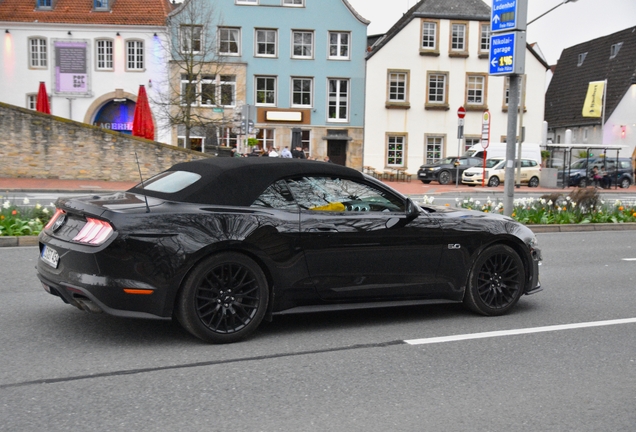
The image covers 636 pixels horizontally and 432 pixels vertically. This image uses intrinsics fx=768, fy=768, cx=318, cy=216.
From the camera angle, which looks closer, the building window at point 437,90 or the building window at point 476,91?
the building window at point 437,90

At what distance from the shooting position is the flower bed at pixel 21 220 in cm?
1176

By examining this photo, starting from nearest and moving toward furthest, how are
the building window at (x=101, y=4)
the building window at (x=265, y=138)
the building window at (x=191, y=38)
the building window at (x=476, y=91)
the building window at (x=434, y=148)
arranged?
the building window at (x=191, y=38), the building window at (x=101, y=4), the building window at (x=265, y=138), the building window at (x=434, y=148), the building window at (x=476, y=91)

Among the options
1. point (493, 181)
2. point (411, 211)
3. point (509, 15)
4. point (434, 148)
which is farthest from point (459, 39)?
point (411, 211)

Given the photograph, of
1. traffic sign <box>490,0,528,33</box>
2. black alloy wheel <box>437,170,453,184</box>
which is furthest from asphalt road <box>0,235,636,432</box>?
black alloy wheel <box>437,170,453,184</box>

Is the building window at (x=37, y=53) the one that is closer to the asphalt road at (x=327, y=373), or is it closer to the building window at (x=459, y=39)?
the building window at (x=459, y=39)

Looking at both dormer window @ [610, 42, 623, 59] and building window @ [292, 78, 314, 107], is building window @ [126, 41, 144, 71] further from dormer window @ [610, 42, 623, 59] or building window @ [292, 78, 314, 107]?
dormer window @ [610, 42, 623, 59]

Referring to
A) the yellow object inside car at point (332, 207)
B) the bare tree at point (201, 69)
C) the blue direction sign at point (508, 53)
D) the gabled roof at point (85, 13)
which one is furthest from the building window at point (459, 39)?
the yellow object inside car at point (332, 207)

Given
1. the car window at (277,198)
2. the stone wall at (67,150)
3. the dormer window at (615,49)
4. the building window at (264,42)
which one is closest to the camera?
the car window at (277,198)

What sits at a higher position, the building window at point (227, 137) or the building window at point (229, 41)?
the building window at point (229, 41)

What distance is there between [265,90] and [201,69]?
197 inches

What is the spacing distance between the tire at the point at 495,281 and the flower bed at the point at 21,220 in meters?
7.41

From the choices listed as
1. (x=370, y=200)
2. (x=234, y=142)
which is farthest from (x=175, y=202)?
(x=234, y=142)

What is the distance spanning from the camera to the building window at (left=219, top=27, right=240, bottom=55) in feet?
156

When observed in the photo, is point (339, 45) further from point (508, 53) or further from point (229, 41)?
point (508, 53)
